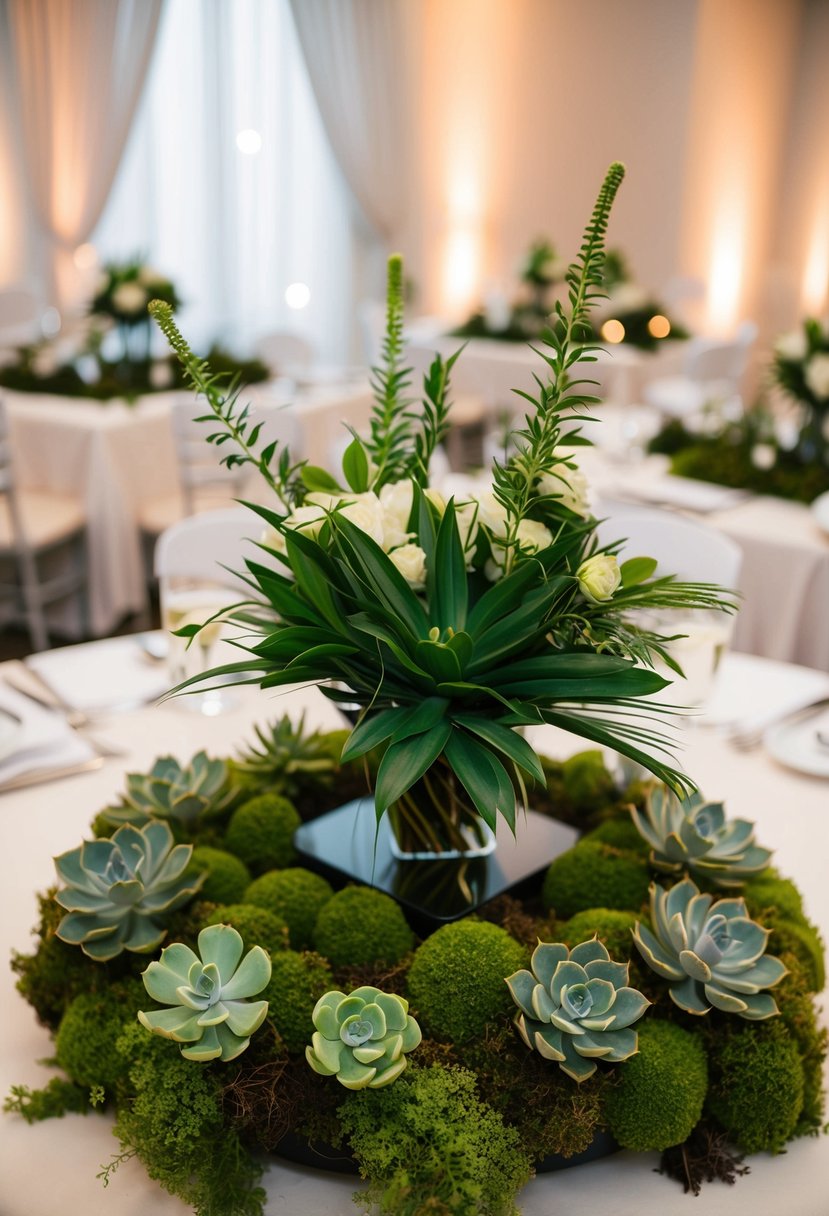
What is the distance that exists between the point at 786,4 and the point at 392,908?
905cm

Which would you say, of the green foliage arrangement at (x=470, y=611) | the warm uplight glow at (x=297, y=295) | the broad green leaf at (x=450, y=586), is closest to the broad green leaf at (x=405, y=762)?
the green foliage arrangement at (x=470, y=611)

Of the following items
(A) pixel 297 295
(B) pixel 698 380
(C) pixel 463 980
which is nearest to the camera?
(C) pixel 463 980

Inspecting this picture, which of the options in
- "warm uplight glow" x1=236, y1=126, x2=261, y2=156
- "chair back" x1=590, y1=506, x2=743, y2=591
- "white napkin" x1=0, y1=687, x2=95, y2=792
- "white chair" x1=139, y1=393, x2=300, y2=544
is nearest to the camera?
"white napkin" x1=0, y1=687, x2=95, y2=792

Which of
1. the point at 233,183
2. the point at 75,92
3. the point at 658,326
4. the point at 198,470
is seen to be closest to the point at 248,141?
the point at 233,183

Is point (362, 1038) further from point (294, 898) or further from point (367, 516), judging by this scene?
point (367, 516)

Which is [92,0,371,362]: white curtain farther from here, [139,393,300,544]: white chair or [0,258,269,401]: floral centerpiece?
[139,393,300,544]: white chair

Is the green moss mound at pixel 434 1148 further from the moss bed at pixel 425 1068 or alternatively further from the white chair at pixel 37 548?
the white chair at pixel 37 548

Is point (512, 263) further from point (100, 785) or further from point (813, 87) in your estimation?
point (100, 785)

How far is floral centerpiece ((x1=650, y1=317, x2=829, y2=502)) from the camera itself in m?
2.87

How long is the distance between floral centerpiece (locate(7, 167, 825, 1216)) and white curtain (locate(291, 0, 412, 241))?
6.69 meters

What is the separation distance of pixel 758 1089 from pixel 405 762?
1.28 ft

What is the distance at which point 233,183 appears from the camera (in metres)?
→ 6.86

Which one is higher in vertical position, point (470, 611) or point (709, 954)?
point (470, 611)

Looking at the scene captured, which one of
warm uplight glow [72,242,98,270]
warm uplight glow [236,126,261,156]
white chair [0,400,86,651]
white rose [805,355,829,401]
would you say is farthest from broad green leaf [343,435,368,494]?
warm uplight glow [236,126,261,156]
